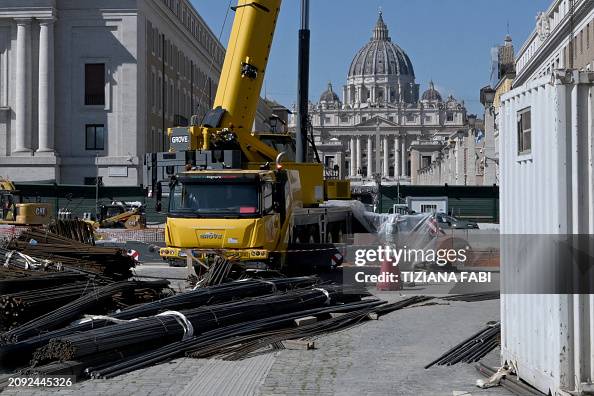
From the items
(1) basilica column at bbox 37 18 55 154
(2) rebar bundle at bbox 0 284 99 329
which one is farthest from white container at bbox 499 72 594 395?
(1) basilica column at bbox 37 18 55 154

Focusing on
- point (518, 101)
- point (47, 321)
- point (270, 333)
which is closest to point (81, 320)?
point (47, 321)

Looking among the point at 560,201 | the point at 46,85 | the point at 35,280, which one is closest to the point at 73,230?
the point at 35,280

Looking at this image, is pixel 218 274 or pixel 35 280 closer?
pixel 35 280

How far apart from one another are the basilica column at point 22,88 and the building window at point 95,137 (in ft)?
11.7

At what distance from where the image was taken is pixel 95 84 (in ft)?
186

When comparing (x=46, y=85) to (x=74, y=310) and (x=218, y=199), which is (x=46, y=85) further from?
(x=74, y=310)

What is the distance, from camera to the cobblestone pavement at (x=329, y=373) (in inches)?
368

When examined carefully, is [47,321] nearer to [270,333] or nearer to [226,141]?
[270,333]

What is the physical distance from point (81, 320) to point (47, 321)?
17.3 inches

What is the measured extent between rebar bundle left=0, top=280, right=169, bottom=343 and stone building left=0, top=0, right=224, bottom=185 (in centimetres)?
4250

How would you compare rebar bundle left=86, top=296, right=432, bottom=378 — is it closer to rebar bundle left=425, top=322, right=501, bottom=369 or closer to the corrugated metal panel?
rebar bundle left=425, top=322, right=501, bottom=369

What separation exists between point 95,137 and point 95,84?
3.26 m

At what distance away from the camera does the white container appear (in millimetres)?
7824

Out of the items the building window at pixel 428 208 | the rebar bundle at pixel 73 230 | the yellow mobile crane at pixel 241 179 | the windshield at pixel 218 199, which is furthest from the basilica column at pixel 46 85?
the windshield at pixel 218 199
